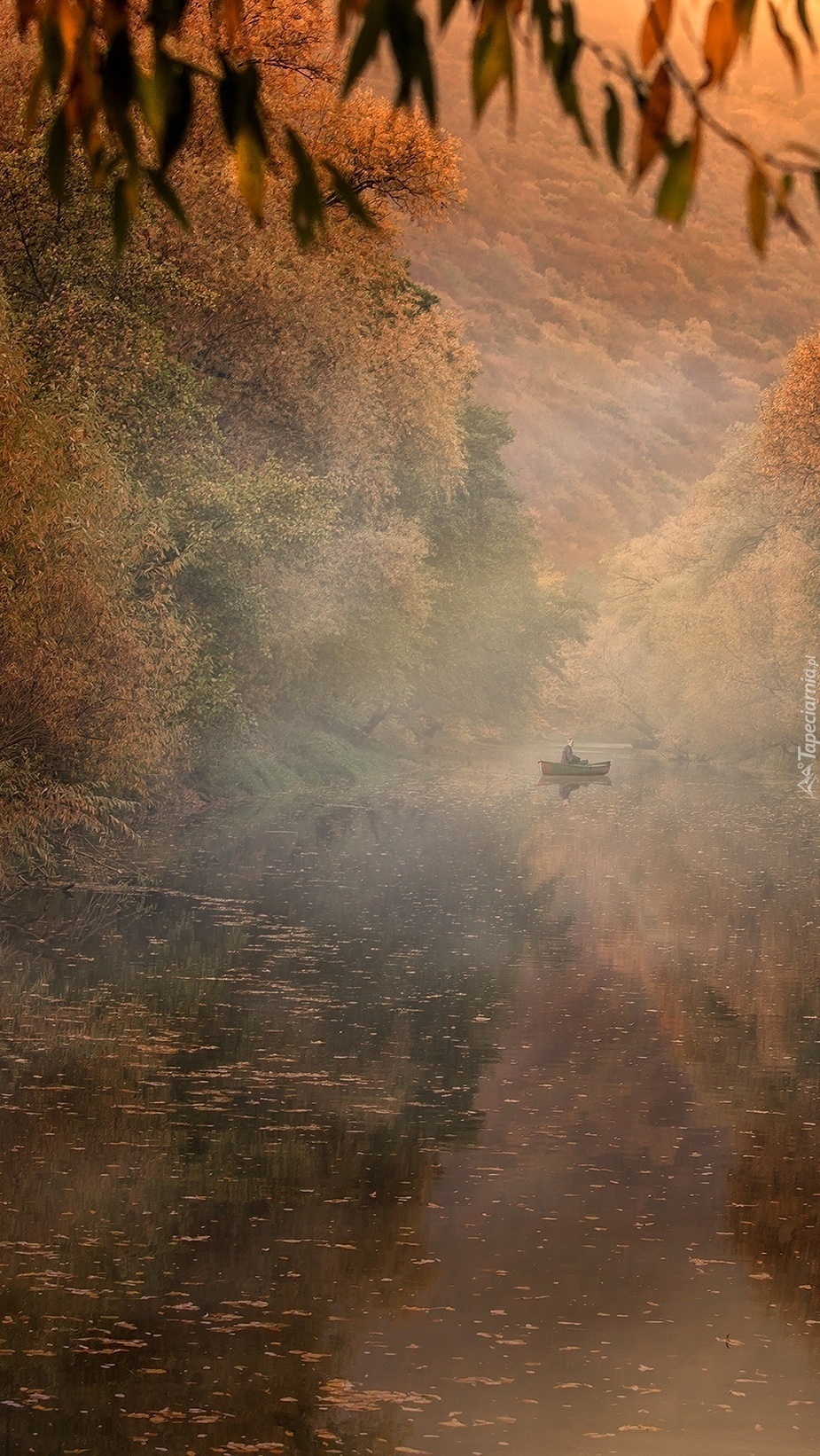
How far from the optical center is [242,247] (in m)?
31.8

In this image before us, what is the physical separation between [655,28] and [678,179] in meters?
0.34

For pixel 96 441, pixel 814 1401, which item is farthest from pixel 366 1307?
pixel 96 441

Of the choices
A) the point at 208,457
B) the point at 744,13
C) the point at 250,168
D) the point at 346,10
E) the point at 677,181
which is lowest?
the point at 208,457

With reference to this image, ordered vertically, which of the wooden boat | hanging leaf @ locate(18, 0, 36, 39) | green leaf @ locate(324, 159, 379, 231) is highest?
hanging leaf @ locate(18, 0, 36, 39)

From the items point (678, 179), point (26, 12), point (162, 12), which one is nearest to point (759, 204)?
point (678, 179)

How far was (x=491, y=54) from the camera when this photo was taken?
3734 mm

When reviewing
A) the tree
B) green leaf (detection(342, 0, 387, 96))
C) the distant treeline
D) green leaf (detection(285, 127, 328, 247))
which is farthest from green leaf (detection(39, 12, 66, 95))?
the distant treeline

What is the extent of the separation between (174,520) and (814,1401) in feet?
74.1

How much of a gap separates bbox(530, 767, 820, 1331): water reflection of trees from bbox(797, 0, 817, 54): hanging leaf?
23.4 ft

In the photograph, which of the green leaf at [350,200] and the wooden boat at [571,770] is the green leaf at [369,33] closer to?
the green leaf at [350,200]

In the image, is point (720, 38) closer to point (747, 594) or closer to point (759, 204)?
point (759, 204)

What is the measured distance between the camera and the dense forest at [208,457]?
22.1 metres

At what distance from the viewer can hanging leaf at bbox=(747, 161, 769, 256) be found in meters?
3.80

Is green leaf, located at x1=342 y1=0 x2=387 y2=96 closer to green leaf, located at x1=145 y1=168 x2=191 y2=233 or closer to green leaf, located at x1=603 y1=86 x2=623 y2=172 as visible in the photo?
green leaf, located at x1=145 y1=168 x2=191 y2=233
